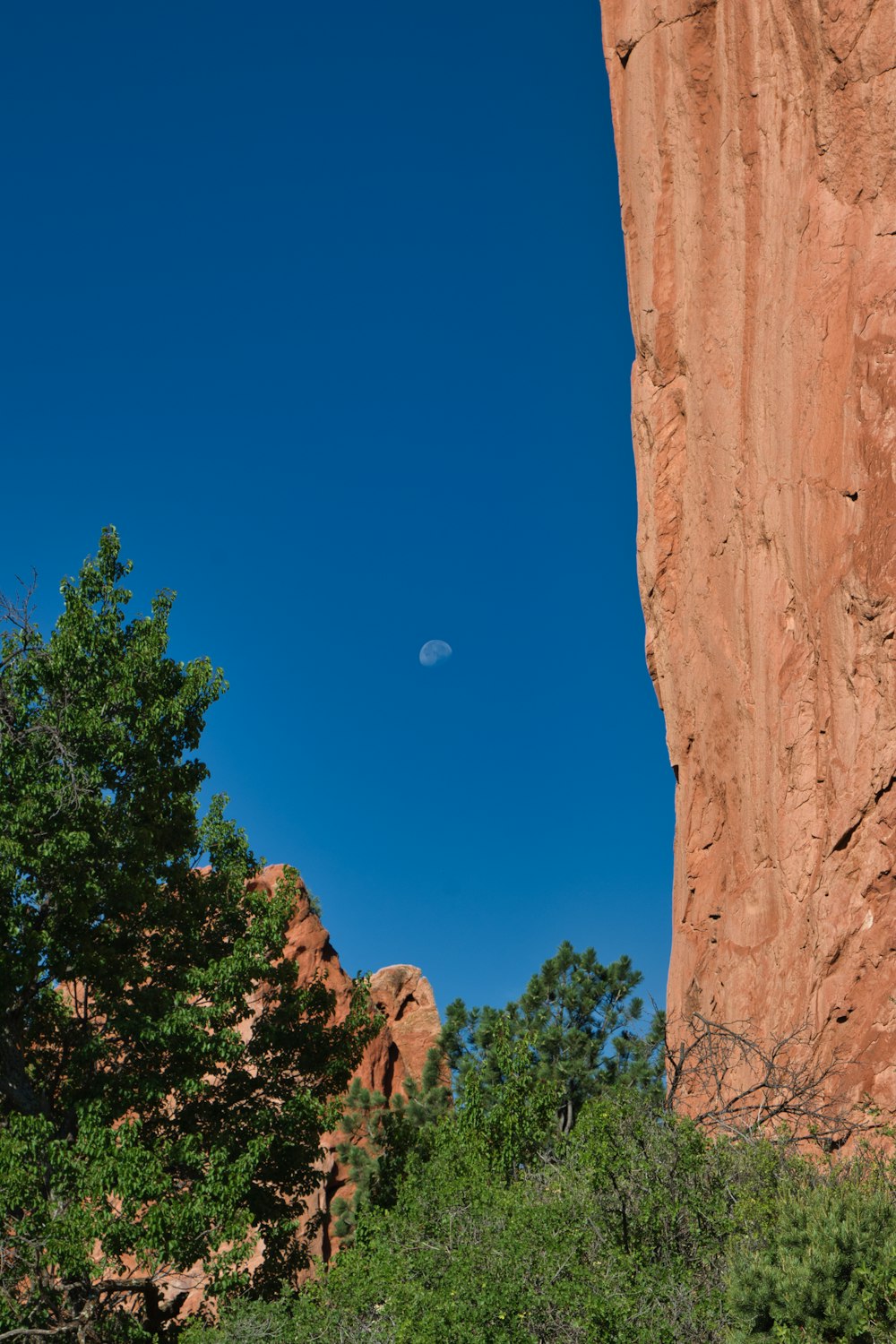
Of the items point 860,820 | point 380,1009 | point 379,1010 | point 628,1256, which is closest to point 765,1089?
point 860,820

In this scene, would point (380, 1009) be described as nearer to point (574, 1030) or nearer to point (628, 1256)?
point (574, 1030)

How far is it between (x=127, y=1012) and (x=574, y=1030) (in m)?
12.8

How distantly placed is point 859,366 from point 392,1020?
1303 inches

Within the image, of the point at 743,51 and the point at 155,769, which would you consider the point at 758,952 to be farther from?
the point at 743,51

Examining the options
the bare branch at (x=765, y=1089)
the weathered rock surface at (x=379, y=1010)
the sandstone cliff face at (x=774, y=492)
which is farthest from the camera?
the weathered rock surface at (x=379, y=1010)

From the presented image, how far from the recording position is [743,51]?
19.9 m

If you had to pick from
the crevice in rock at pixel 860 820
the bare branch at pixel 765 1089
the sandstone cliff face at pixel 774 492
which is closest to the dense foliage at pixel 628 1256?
the bare branch at pixel 765 1089

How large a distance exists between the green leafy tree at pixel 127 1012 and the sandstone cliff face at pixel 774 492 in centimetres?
682

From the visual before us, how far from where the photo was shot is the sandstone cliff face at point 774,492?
16.2m

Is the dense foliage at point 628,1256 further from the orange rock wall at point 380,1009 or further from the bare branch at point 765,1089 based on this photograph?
the orange rock wall at point 380,1009

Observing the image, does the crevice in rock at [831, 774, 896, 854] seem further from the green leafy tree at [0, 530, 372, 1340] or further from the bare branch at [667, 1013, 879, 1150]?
the green leafy tree at [0, 530, 372, 1340]

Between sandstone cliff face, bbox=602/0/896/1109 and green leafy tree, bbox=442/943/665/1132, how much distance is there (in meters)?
6.34

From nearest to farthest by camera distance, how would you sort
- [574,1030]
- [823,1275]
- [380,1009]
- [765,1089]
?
[823,1275] < [765,1089] < [574,1030] < [380,1009]

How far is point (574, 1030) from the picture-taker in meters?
27.0
